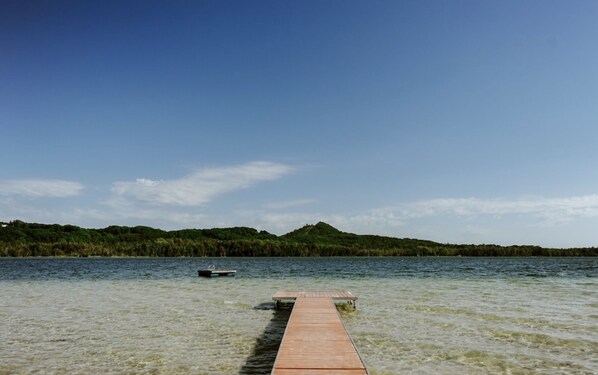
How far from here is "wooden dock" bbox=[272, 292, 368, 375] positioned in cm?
859

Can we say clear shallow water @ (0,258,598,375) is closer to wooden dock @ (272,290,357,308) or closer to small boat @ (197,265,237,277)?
wooden dock @ (272,290,357,308)

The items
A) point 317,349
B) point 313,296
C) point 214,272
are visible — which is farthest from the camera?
point 214,272

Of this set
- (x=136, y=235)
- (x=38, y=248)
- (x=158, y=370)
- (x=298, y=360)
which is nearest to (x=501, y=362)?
(x=298, y=360)

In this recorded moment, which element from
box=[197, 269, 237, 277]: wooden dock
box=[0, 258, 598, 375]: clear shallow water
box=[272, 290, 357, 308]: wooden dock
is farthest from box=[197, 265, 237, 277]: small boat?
box=[272, 290, 357, 308]: wooden dock

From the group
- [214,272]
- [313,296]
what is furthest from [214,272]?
[313,296]

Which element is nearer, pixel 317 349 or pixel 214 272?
pixel 317 349

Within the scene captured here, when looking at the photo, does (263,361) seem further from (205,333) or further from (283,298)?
(283,298)

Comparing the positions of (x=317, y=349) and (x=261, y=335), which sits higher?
(x=317, y=349)

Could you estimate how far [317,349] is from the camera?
404 inches

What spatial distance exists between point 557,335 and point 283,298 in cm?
1273

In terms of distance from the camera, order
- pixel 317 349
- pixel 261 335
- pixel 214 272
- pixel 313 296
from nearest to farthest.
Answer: pixel 317 349 → pixel 261 335 → pixel 313 296 → pixel 214 272

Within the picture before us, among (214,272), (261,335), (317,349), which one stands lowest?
(261,335)

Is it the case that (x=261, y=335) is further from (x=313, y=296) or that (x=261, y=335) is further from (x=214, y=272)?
(x=214, y=272)

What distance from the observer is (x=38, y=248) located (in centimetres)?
13538
